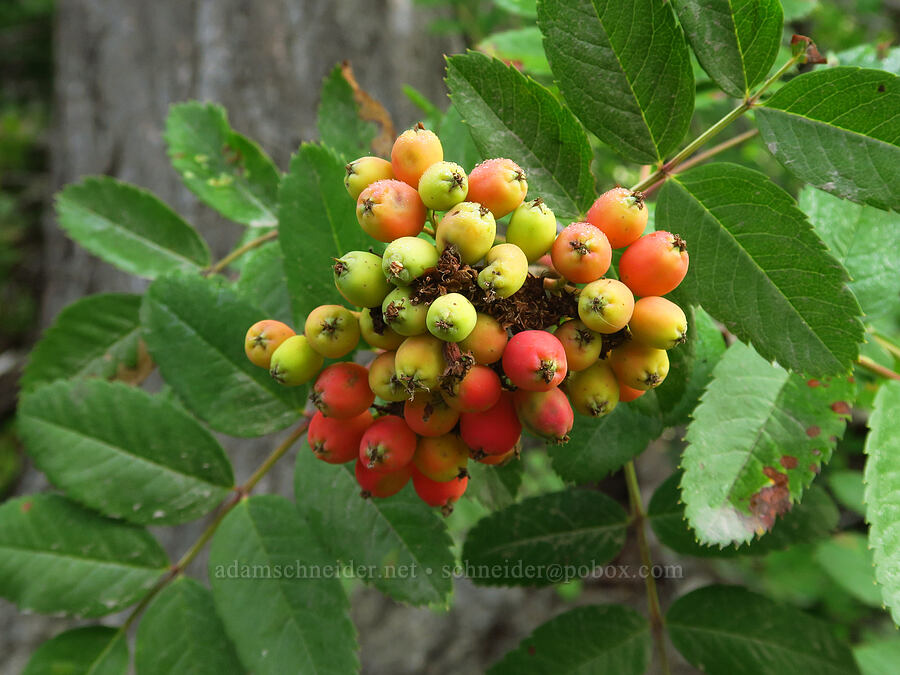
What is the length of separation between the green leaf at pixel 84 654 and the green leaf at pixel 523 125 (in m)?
1.65

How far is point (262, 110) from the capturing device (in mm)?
3486

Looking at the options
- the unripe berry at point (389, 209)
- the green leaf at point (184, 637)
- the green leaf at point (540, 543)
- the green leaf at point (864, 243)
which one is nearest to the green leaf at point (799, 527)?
the green leaf at point (540, 543)

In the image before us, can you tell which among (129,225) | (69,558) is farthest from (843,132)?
(129,225)

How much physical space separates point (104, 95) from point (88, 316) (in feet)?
9.28

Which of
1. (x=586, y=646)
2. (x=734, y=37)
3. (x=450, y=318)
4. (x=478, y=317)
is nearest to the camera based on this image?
(x=450, y=318)

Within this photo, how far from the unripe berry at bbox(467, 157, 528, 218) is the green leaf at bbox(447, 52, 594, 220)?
178 millimetres

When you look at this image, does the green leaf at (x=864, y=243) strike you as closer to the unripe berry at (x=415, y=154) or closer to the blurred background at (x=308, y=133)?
the unripe berry at (x=415, y=154)

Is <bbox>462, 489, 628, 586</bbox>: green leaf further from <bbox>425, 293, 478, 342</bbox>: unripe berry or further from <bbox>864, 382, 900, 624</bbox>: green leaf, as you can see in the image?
<bbox>425, 293, 478, 342</bbox>: unripe berry

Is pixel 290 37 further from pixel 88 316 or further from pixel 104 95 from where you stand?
pixel 88 316

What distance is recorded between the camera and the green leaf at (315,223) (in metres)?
1.41

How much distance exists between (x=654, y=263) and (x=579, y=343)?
18 cm

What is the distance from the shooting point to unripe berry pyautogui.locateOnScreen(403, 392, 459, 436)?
104 centimetres

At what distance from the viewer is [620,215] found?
1035 mm

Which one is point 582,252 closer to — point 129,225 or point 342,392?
point 342,392
